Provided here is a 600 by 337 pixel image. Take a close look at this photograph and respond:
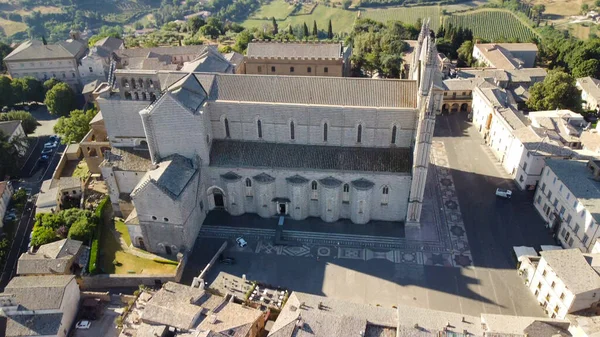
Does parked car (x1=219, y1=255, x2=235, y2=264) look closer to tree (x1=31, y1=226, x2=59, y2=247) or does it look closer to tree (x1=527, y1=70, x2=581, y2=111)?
tree (x1=31, y1=226, x2=59, y2=247)

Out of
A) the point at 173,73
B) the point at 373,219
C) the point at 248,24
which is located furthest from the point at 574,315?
the point at 248,24

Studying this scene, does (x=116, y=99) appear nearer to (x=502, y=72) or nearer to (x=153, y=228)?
(x=153, y=228)

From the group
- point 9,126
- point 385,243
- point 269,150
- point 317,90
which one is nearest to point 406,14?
point 317,90

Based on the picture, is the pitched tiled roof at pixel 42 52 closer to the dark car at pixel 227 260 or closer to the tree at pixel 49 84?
the tree at pixel 49 84

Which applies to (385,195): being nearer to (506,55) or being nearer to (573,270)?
(573,270)

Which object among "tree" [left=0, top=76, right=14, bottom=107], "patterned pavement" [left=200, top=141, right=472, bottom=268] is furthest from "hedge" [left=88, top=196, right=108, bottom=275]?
"tree" [left=0, top=76, right=14, bottom=107]
